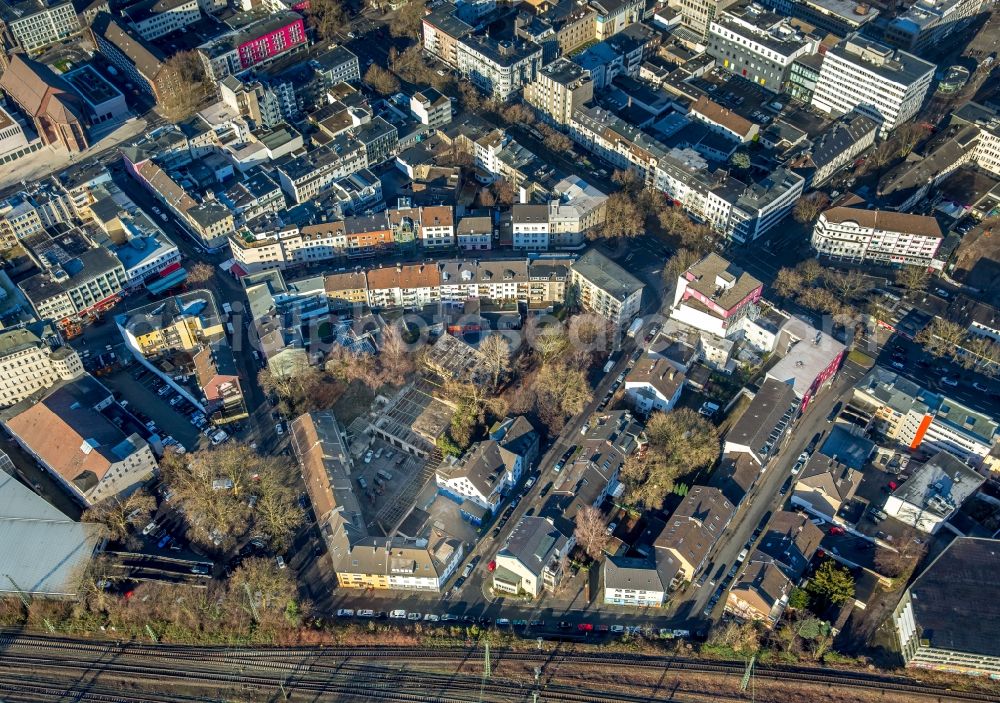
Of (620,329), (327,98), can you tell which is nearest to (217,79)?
(327,98)

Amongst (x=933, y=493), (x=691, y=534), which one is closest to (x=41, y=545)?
(x=691, y=534)

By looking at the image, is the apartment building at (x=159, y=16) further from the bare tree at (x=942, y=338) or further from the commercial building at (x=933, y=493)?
the commercial building at (x=933, y=493)

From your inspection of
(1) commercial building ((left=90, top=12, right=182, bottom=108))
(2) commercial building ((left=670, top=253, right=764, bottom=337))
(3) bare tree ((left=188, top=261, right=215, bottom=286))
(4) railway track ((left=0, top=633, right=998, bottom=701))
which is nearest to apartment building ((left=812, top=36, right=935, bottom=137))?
(2) commercial building ((left=670, top=253, right=764, bottom=337))

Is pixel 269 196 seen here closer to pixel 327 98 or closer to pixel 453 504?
pixel 327 98

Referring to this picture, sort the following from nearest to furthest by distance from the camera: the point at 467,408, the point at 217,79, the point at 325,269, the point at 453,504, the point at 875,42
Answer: the point at 453,504 → the point at 467,408 → the point at 325,269 → the point at 875,42 → the point at 217,79

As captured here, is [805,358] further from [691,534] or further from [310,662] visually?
[310,662]

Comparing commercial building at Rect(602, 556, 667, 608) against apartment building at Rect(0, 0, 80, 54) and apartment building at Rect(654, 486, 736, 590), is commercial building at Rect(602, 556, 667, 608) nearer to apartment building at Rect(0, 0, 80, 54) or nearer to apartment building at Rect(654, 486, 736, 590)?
apartment building at Rect(654, 486, 736, 590)
